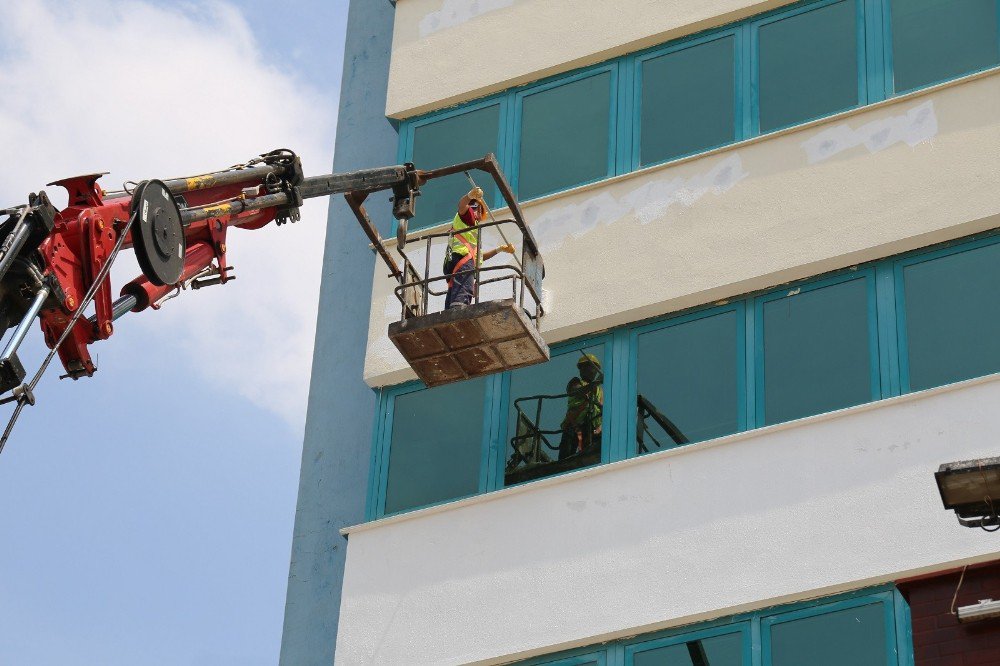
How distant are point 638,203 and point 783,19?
2.53m

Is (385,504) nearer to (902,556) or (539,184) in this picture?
(539,184)

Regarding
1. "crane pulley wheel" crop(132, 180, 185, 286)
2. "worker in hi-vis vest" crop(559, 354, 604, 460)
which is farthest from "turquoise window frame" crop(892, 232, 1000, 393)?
"crane pulley wheel" crop(132, 180, 185, 286)

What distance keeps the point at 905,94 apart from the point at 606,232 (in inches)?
136

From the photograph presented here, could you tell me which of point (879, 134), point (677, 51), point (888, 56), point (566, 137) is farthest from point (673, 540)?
point (677, 51)

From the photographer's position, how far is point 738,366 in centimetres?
2020

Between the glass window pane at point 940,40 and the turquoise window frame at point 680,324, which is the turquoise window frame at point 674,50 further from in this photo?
the turquoise window frame at point 680,324

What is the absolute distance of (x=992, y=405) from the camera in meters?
18.4

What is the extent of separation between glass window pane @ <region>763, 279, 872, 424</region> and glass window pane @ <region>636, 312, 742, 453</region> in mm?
409

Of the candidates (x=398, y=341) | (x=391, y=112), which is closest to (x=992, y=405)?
(x=398, y=341)

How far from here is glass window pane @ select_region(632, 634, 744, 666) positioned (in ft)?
61.0

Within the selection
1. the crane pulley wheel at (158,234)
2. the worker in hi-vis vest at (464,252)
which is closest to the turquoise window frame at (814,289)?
the worker in hi-vis vest at (464,252)

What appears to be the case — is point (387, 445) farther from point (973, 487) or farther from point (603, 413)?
point (973, 487)

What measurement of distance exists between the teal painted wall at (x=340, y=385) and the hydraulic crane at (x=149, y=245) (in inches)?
143

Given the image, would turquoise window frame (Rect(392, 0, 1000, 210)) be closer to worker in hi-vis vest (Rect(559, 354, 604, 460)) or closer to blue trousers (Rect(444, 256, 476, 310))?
worker in hi-vis vest (Rect(559, 354, 604, 460))
